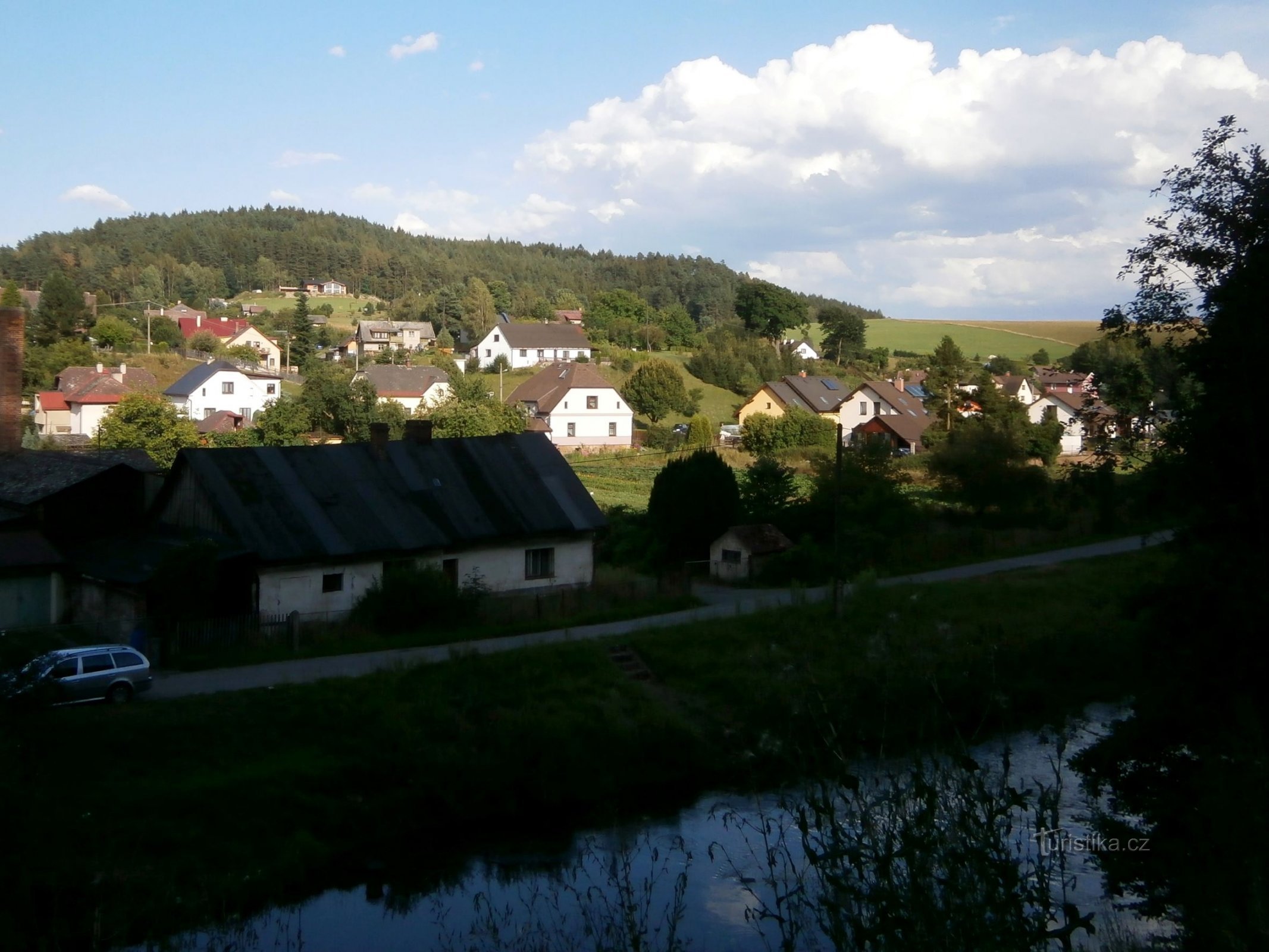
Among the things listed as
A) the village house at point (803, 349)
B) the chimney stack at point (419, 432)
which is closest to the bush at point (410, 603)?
the chimney stack at point (419, 432)

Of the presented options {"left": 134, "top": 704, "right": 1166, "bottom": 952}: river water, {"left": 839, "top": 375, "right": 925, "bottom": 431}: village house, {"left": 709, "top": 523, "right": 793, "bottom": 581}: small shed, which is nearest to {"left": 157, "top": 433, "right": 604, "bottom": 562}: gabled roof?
{"left": 709, "top": 523, "right": 793, "bottom": 581}: small shed

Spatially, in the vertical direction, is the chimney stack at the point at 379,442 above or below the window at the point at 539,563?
above

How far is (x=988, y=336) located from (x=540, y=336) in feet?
173

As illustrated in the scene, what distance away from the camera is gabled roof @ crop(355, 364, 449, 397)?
65.9 m

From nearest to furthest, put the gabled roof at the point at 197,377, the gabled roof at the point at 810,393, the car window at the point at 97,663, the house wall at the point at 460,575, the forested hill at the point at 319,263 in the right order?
the car window at the point at 97,663, the house wall at the point at 460,575, the gabled roof at the point at 197,377, the gabled roof at the point at 810,393, the forested hill at the point at 319,263

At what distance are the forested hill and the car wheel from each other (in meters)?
112

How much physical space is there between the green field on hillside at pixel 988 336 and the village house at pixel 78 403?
7418 centimetres

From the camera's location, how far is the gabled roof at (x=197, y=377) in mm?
61469

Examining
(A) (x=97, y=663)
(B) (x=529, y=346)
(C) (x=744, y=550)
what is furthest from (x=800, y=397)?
(A) (x=97, y=663)

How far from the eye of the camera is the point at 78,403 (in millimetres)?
57469

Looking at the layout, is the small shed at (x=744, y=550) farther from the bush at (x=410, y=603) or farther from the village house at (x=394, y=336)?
the village house at (x=394, y=336)

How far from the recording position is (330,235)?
168750 millimetres

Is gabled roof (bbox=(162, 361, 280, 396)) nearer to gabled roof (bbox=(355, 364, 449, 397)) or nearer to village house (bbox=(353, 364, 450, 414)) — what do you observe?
village house (bbox=(353, 364, 450, 414))

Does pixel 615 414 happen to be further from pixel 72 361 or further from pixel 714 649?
pixel 714 649
